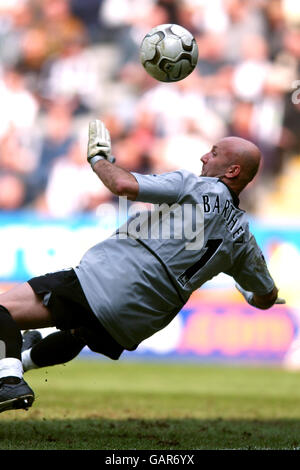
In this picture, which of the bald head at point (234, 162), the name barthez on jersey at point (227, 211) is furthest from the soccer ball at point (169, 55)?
the name barthez on jersey at point (227, 211)

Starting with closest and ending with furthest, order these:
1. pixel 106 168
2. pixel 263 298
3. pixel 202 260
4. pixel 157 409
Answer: pixel 106 168, pixel 202 260, pixel 263 298, pixel 157 409

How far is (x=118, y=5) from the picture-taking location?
1614cm

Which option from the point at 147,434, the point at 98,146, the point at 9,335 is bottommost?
the point at 147,434

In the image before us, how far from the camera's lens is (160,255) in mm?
4648

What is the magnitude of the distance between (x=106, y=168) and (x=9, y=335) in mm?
1056

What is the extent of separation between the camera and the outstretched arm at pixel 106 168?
4.39 meters

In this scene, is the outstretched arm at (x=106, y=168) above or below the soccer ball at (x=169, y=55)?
below

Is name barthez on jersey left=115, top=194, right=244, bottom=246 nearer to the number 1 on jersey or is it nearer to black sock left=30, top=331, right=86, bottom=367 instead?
the number 1 on jersey

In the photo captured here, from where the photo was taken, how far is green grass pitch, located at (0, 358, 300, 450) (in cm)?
524

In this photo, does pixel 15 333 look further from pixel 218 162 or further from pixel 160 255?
pixel 218 162

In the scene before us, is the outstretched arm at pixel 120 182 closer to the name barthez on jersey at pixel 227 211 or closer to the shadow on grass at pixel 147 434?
the name barthez on jersey at pixel 227 211

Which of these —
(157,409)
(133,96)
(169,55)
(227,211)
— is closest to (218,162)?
(227,211)

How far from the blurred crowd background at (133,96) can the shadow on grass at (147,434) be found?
8.60 meters

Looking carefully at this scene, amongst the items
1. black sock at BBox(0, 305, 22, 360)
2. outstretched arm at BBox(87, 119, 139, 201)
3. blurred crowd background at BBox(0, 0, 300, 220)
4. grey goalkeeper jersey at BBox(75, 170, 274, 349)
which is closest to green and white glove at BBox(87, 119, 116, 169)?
outstretched arm at BBox(87, 119, 139, 201)
